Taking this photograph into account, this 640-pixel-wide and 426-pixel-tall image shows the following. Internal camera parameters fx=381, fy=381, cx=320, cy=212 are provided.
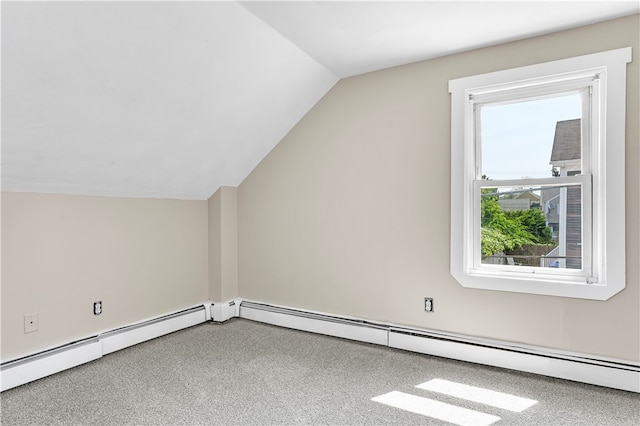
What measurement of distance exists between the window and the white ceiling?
0.33 metres

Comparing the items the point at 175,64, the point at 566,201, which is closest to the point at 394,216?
the point at 566,201

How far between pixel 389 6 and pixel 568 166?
1.55 m

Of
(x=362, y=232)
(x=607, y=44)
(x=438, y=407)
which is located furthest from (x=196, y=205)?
(x=607, y=44)

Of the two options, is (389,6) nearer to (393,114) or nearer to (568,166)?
(393,114)

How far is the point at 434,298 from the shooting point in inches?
112

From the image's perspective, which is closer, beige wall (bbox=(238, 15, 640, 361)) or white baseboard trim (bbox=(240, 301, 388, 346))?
beige wall (bbox=(238, 15, 640, 361))

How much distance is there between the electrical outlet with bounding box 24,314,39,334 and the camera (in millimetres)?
2391

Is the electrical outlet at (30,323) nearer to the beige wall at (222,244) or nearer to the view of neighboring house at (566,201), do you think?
the beige wall at (222,244)

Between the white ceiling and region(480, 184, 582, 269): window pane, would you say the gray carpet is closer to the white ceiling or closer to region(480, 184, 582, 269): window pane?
region(480, 184, 582, 269): window pane

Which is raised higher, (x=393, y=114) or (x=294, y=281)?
(x=393, y=114)

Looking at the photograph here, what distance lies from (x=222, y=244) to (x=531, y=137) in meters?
2.74

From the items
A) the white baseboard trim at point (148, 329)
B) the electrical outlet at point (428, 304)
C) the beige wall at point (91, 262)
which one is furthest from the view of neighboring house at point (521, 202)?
the white baseboard trim at point (148, 329)

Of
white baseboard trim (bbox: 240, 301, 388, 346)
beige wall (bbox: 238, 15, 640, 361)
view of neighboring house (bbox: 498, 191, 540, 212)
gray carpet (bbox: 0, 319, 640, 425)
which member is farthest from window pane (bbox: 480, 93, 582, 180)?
white baseboard trim (bbox: 240, 301, 388, 346)

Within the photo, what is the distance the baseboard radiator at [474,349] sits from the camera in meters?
2.29
